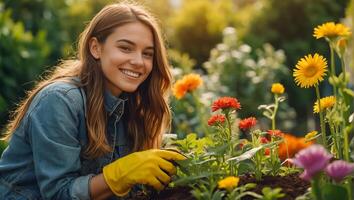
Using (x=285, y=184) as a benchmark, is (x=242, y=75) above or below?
above

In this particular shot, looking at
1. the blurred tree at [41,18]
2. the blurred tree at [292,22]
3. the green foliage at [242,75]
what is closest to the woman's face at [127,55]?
the green foliage at [242,75]

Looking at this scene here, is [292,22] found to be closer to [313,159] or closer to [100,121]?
[100,121]

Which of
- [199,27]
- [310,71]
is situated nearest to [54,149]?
[310,71]

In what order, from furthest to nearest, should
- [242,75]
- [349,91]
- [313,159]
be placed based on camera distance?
[242,75] → [349,91] → [313,159]

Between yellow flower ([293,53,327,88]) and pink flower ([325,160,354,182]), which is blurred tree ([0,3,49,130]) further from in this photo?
pink flower ([325,160,354,182])

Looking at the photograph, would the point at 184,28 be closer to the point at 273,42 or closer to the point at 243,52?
the point at 273,42

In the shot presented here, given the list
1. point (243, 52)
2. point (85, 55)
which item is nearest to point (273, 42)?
point (243, 52)

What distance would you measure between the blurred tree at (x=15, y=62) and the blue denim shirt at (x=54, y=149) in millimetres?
3218

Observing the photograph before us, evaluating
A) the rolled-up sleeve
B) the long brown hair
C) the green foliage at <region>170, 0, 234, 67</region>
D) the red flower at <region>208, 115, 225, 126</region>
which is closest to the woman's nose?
the long brown hair

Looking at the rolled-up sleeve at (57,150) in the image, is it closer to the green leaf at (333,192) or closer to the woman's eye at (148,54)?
the woman's eye at (148,54)

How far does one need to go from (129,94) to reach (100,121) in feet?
1.22

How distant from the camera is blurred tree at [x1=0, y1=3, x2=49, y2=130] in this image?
619cm

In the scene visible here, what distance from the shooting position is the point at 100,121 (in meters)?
2.75

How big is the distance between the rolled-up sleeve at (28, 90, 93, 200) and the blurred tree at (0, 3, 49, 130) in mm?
3396
